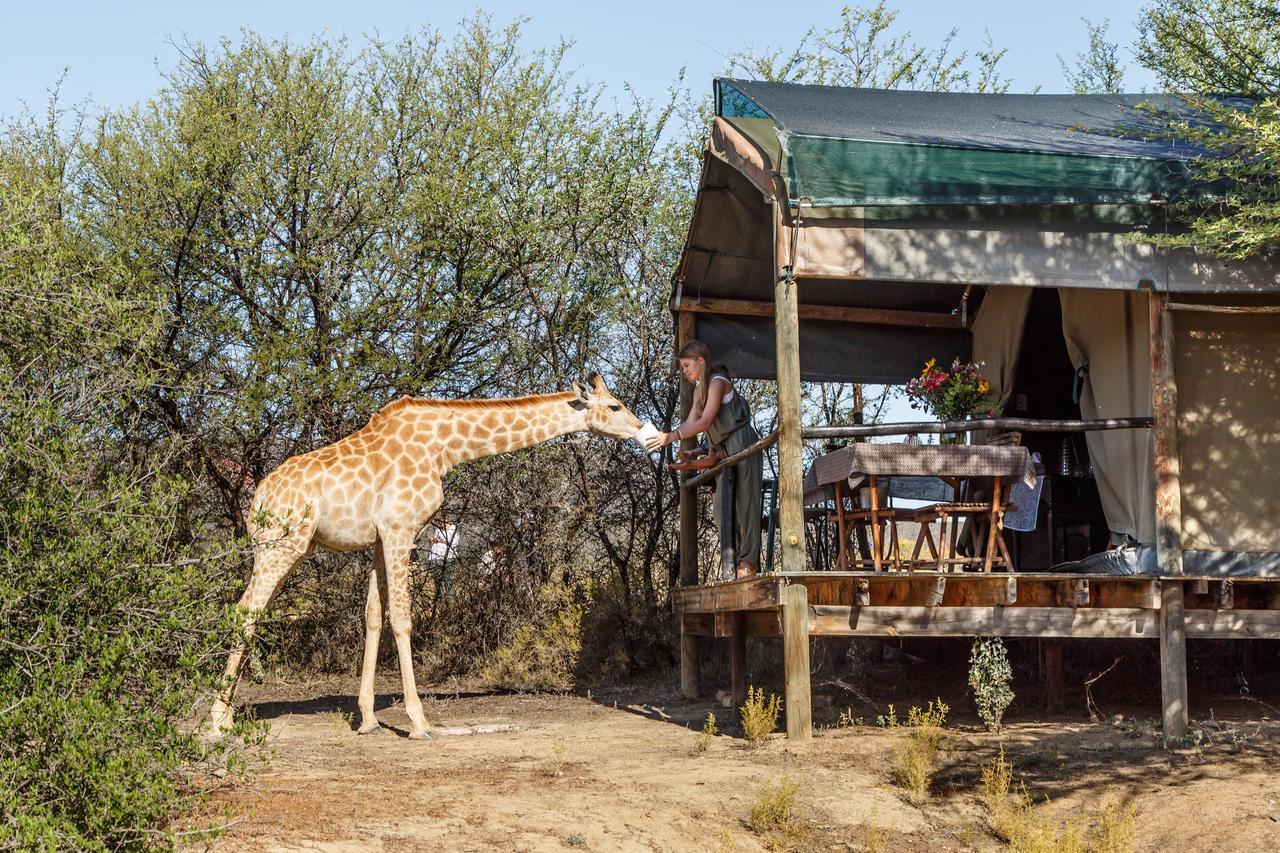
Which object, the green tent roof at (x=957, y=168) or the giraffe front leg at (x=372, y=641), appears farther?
the giraffe front leg at (x=372, y=641)

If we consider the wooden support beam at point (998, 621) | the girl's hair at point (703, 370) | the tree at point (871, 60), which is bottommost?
the wooden support beam at point (998, 621)

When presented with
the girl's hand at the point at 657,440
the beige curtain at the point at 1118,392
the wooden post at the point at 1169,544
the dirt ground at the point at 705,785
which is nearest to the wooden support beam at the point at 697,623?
the dirt ground at the point at 705,785

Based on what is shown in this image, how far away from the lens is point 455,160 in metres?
12.2

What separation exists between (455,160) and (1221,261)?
6916 mm

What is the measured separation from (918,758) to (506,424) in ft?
12.8

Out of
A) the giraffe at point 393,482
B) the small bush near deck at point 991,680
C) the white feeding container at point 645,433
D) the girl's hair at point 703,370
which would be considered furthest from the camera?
the girl's hair at point 703,370

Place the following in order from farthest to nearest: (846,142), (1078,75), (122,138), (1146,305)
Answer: (1078,75) → (122,138) → (1146,305) → (846,142)

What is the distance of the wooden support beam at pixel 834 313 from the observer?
1179 cm

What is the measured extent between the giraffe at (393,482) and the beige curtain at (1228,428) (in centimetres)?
392

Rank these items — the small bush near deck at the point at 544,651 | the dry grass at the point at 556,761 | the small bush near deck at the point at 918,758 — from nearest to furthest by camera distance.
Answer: the small bush near deck at the point at 918,758 → the dry grass at the point at 556,761 → the small bush near deck at the point at 544,651

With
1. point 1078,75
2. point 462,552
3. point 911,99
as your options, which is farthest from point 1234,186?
point 1078,75

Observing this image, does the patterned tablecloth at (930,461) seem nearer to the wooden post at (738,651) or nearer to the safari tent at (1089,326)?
the safari tent at (1089,326)

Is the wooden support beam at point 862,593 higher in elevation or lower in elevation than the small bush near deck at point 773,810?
higher

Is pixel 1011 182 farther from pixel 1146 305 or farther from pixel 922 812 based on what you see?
pixel 922 812
